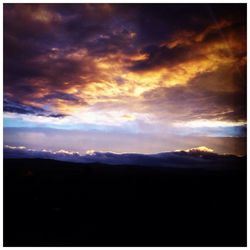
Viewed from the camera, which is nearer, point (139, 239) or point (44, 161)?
point (139, 239)

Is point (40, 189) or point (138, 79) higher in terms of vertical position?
point (138, 79)

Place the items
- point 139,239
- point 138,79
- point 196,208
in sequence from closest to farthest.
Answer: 1. point 139,239
2. point 196,208
3. point 138,79

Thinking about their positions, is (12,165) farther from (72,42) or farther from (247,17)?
(247,17)

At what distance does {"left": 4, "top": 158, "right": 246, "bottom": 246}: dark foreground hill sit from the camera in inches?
109

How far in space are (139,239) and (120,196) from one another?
1.90 feet

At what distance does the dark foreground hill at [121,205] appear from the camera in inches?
109

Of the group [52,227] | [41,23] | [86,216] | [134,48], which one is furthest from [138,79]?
[52,227]

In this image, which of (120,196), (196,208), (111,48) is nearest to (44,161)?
(120,196)

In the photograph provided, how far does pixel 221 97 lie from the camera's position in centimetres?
306

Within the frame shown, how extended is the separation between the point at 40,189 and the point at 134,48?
2.33 metres

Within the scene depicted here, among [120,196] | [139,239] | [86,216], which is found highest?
[120,196]

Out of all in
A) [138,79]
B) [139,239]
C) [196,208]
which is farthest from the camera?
[138,79]

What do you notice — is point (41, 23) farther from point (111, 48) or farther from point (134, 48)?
point (134, 48)

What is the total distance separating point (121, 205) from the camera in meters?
2.97
